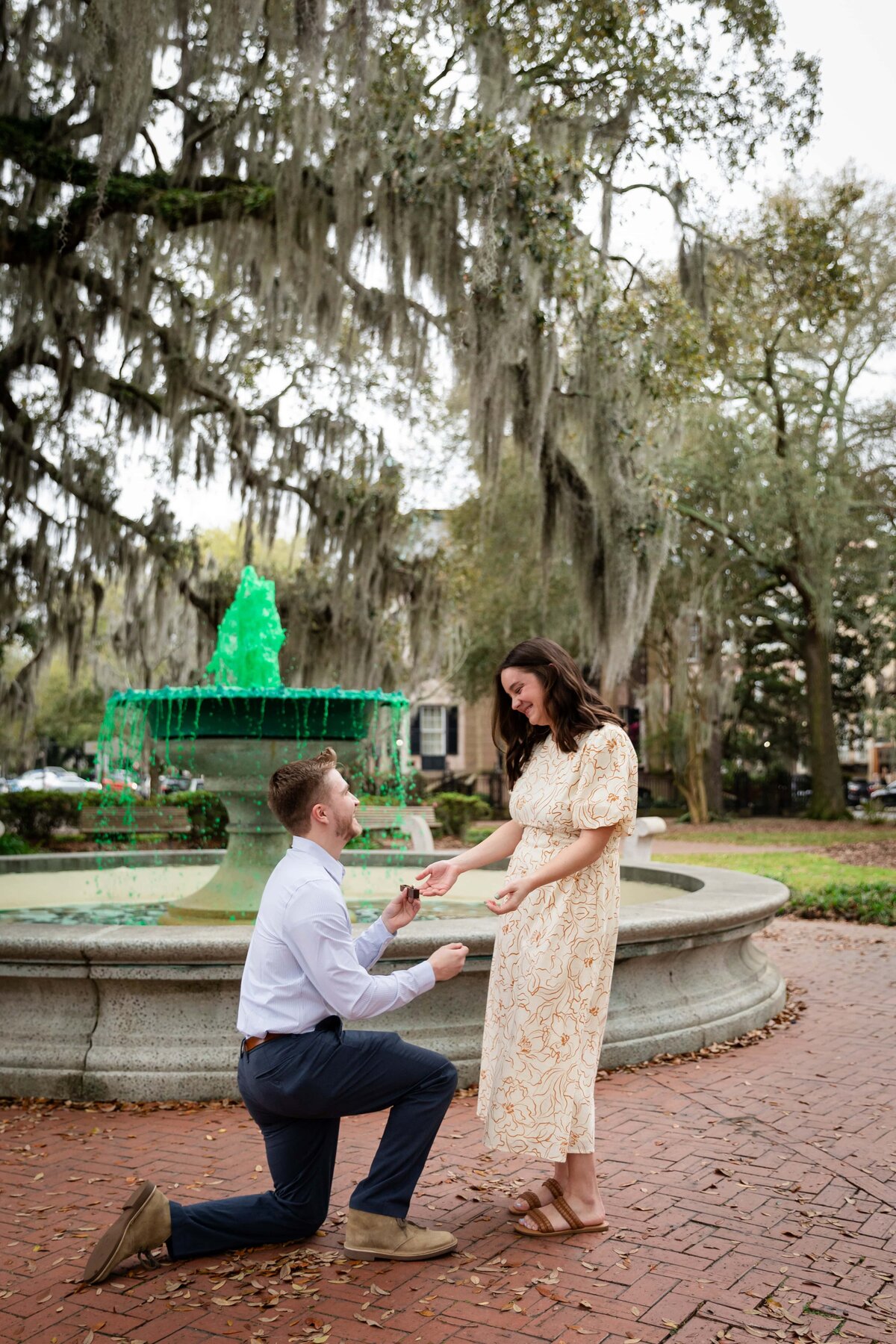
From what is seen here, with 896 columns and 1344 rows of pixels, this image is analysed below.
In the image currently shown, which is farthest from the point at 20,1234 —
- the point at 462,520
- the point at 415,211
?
the point at 462,520

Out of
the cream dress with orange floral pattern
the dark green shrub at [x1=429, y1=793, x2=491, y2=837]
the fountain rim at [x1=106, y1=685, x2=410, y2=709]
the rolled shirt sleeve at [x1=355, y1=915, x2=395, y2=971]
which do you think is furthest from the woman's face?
the dark green shrub at [x1=429, y1=793, x2=491, y2=837]

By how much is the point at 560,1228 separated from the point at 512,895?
1027 millimetres

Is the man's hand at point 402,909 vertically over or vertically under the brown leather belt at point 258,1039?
over

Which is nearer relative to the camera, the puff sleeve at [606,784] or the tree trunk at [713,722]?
the puff sleeve at [606,784]

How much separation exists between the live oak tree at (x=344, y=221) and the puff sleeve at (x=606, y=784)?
7.62 metres

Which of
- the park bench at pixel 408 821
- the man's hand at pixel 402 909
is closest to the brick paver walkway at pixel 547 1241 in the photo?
the man's hand at pixel 402 909

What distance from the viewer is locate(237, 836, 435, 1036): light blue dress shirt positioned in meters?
3.14

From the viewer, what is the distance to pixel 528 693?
3701mm

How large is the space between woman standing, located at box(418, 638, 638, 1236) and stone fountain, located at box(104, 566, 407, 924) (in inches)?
126

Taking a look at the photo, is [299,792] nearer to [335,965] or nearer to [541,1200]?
[335,965]

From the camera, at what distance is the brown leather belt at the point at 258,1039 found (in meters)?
3.19

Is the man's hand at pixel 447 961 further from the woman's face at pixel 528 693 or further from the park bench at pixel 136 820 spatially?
the park bench at pixel 136 820

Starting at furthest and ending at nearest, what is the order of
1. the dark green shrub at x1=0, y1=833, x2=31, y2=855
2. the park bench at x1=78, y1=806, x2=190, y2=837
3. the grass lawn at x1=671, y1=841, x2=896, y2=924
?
the park bench at x1=78, y1=806, x2=190, y2=837
the dark green shrub at x1=0, y1=833, x2=31, y2=855
the grass lawn at x1=671, y1=841, x2=896, y2=924

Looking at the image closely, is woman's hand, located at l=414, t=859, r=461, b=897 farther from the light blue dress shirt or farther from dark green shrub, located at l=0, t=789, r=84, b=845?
dark green shrub, located at l=0, t=789, r=84, b=845
